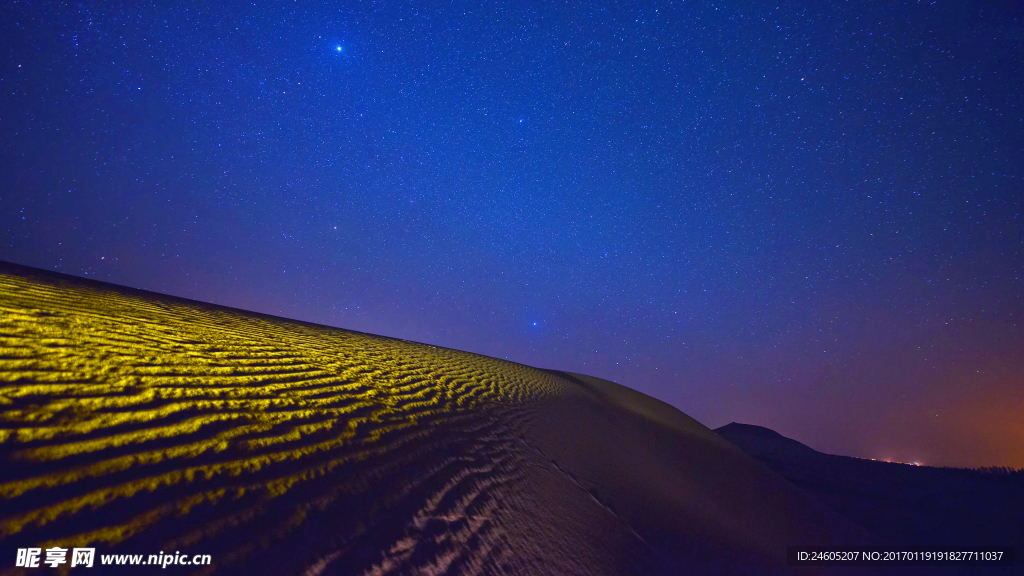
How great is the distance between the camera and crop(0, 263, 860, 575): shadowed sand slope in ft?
4.81

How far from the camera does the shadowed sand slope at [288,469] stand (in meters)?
1.47

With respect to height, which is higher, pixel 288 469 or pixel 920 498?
pixel 288 469

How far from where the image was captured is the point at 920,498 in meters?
8.30

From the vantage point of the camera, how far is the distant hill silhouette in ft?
22.5

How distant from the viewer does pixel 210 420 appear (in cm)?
228

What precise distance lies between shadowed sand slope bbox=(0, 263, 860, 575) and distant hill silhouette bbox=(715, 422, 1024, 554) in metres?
3.25

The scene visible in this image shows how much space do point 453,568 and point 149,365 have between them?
3.04m

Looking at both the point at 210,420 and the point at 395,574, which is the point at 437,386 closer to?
the point at 210,420

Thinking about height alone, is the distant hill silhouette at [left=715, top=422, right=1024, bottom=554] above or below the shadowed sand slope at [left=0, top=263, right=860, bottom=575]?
below

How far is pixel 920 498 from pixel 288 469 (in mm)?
14150

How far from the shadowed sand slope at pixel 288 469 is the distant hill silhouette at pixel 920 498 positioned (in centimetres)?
325

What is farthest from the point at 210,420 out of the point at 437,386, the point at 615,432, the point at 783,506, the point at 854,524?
the point at 854,524

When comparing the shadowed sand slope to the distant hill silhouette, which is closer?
the shadowed sand slope

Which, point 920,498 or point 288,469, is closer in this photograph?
point 288,469
